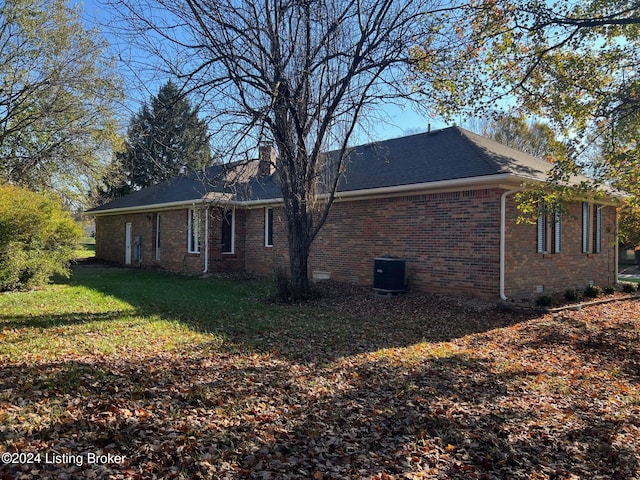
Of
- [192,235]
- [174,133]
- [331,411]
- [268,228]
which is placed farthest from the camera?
[192,235]

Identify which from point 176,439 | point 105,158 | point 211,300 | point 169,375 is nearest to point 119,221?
point 105,158

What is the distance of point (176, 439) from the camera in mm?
3238

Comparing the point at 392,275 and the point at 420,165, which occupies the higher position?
the point at 420,165

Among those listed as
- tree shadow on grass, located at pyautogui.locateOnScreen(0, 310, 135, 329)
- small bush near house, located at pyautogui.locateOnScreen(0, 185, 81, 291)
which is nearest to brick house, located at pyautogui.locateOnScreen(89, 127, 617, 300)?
tree shadow on grass, located at pyautogui.locateOnScreen(0, 310, 135, 329)

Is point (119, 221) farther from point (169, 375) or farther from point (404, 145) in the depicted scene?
point (169, 375)

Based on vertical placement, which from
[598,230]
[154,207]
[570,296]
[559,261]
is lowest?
[570,296]

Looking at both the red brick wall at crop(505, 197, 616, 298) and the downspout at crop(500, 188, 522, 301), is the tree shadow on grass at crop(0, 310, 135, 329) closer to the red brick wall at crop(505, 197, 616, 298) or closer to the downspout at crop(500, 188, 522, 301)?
the downspout at crop(500, 188, 522, 301)

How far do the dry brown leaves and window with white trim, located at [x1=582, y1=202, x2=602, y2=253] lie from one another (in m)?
6.49

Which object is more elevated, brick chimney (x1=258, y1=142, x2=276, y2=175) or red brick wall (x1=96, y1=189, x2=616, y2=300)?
brick chimney (x1=258, y1=142, x2=276, y2=175)

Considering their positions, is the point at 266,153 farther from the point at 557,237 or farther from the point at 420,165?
the point at 557,237

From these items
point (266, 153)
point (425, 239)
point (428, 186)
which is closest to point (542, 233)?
point (425, 239)

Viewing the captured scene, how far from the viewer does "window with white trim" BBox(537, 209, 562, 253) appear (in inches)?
413

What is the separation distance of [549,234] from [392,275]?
4245 mm

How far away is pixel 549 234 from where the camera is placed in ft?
35.6
